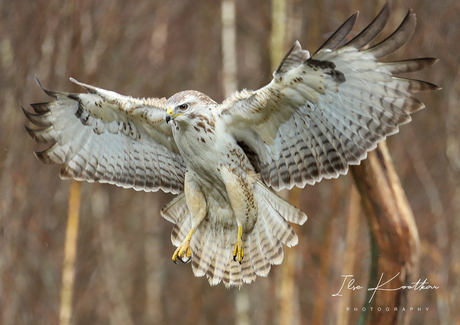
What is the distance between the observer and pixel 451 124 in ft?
26.0

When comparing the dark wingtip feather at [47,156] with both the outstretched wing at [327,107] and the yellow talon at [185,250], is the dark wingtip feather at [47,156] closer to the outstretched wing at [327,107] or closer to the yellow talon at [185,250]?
the yellow talon at [185,250]

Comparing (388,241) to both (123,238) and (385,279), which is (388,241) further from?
(123,238)

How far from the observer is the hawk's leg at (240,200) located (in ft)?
13.3

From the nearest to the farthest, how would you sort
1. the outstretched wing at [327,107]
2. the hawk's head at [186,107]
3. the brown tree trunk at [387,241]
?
the outstretched wing at [327,107] → the hawk's head at [186,107] → the brown tree trunk at [387,241]

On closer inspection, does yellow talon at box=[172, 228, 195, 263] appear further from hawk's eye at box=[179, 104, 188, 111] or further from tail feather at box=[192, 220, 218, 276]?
hawk's eye at box=[179, 104, 188, 111]

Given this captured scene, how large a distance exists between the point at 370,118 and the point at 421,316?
902 centimetres

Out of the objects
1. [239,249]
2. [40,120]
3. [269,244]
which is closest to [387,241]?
[269,244]

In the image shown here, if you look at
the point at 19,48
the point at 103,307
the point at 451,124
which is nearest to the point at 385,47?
the point at 19,48

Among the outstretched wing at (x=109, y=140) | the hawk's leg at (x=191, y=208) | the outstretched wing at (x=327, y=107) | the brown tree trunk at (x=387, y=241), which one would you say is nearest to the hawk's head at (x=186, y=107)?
the outstretched wing at (x=327, y=107)

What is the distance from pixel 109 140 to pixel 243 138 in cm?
135

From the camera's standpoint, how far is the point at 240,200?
411 cm

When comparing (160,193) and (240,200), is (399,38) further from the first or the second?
(160,193)

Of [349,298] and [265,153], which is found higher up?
[265,153]

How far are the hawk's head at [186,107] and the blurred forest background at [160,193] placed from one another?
104 inches
